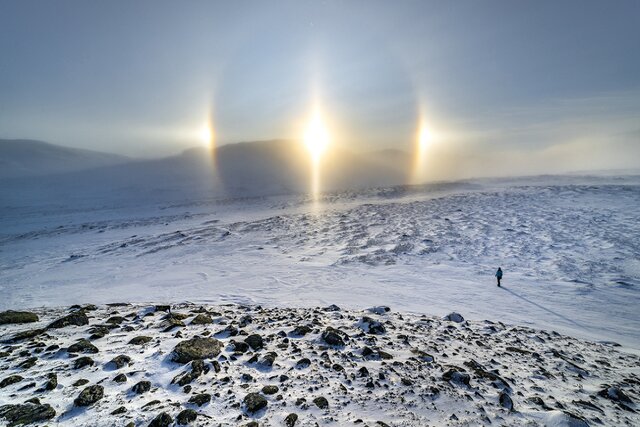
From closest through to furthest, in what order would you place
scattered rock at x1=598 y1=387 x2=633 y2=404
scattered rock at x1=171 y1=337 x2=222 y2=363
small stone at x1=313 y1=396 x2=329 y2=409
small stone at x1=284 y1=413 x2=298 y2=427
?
1. small stone at x1=284 y1=413 x2=298 y2=427
2. small stone at x1=313 y1=396 x2=329 y2=409
3. scattered rock at x1=598 y1=387 x2=633 y2=404
4. scattered rock at x1=171 y1=337 x2=222 y2=363

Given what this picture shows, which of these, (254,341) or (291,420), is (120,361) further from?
(291,420)

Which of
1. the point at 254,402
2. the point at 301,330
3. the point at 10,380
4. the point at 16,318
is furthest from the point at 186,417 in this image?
the point at 16,318

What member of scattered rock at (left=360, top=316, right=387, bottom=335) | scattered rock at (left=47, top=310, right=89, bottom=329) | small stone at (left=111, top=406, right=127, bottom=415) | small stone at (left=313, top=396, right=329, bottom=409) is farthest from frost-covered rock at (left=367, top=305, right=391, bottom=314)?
scattered rock at (left=47, top=310, right=89, bottom=329)

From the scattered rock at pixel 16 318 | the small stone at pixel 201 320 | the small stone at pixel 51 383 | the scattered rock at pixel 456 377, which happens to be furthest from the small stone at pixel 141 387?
the scattered rock at pixel 16 318

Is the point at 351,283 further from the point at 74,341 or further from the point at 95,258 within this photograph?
the point at 95,258

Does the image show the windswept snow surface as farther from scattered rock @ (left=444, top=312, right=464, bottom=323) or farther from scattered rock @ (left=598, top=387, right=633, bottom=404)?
scattered rock @ (left=598, top=387, right=633, bottom=404)

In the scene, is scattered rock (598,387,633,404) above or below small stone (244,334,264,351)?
below
